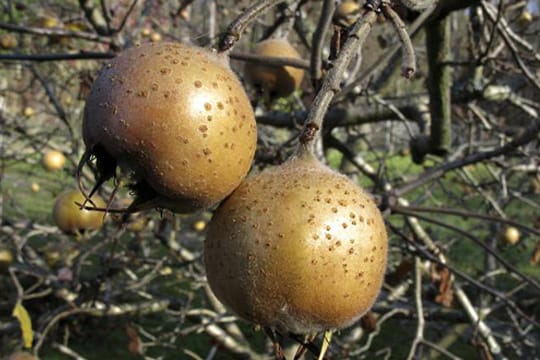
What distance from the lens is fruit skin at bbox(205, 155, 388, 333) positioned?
95 cm

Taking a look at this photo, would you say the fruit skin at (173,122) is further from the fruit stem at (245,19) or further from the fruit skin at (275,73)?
the fruit skin at (275,73)

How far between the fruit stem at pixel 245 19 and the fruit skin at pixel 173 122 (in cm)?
5

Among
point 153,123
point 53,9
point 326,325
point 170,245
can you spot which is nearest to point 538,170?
point 170,245

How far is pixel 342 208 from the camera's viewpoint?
3.21ft

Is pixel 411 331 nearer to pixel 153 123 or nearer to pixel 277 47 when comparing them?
pixel 277 47

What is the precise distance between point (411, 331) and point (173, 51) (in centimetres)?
541

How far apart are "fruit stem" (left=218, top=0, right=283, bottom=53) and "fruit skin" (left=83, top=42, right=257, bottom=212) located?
0.17 feet

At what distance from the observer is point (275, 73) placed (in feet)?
8.30

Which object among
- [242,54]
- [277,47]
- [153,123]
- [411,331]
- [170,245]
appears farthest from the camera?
[411,331]

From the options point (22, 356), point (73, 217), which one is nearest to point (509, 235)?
point (73, 217)

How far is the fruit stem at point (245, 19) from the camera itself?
968 mm

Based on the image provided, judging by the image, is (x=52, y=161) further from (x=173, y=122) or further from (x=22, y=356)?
(x=173, y=122)

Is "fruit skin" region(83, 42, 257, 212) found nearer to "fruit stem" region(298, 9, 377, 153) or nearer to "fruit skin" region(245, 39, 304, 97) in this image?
"fruit stem" region(298, 9, 377, 153)

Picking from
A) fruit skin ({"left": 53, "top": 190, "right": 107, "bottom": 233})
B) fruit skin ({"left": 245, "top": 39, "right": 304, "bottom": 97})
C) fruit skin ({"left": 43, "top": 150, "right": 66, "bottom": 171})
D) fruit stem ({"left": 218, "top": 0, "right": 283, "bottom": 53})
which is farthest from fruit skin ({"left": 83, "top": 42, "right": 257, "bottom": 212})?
fruit skin ({"left": 43, "top": 150, "right": 66, "bottom": 171})
